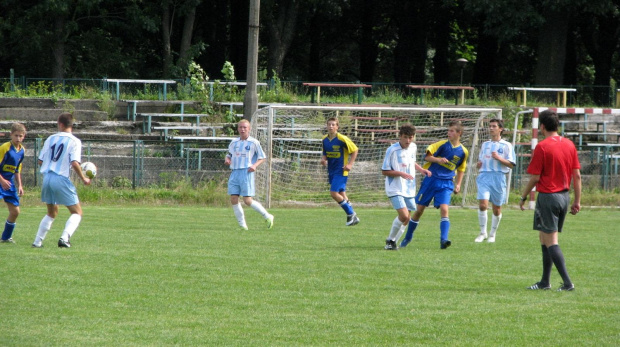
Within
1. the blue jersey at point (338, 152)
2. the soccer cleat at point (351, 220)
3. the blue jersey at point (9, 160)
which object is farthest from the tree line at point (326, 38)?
the blue jersey at point (9, 160)

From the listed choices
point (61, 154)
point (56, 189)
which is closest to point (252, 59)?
point (61, 154)

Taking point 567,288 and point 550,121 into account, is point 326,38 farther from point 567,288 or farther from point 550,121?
point 567,288

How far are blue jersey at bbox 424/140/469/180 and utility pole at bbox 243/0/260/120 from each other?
32.4ft

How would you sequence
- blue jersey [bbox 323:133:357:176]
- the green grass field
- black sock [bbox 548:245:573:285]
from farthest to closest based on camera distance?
blue jersey [bbox 323:133:357:176] → black sock [bbox 548:245:573:285] → the green grass field

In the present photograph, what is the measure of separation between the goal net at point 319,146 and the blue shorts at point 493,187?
6404mm

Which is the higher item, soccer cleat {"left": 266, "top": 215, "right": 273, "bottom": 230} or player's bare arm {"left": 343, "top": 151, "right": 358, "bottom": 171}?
player's bare arm {"left": 343, "top": 151, "right": 358, "bottom": 171}

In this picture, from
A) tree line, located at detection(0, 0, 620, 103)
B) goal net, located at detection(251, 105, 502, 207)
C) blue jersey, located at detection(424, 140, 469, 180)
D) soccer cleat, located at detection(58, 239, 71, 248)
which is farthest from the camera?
tree line, located at detection(0, 0, 620, 103)

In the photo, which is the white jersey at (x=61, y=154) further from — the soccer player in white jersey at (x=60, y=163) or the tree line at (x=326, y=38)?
the tree line at (x=326, y=38)

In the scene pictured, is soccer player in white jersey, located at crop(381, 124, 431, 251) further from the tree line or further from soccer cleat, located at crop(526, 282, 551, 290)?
the tree line

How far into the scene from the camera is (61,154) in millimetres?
10891

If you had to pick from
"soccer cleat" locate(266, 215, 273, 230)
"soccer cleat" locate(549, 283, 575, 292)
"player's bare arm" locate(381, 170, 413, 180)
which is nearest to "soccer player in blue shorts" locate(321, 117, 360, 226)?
"soccer cleat" locate(266, 215, 273, 230)

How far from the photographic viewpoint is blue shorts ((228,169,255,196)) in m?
14.4

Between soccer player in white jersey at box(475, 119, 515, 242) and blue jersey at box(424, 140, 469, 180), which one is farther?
soccer player in white jersey at box(475, 119, 515, 242)

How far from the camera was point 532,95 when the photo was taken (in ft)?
108
